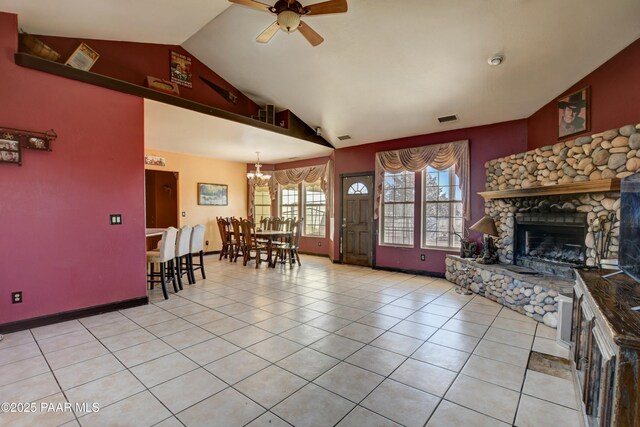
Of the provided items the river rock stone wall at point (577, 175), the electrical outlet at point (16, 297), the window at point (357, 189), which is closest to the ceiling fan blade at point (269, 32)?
the river rock stone wall at point (577, 175)

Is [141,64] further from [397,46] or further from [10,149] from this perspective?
[397,46]

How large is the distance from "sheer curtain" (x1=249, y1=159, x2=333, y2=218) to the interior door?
598 mm

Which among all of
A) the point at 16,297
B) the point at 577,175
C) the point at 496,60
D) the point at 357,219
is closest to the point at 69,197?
the point at 16,297

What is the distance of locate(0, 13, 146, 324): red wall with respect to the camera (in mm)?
2928

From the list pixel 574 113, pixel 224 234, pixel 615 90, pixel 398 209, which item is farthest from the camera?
pixel 224 234

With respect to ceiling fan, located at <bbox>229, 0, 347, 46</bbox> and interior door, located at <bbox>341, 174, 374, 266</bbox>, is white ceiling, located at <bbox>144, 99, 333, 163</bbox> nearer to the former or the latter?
interior door, located at <bbox>341, 174, 374, 266</bbox>

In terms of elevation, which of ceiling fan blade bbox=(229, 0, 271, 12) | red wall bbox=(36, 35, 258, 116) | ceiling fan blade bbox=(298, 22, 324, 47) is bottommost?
ceiling fan blade bbox=(298, 22, 324, 47)

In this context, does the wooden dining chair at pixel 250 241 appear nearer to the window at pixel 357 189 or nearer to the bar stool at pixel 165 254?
the bar stool at pixel 165 254

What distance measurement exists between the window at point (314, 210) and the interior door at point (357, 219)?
1.25m

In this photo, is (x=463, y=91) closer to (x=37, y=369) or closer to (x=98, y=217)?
(x=98, y=217)

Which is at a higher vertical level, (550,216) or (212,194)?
(212,194)

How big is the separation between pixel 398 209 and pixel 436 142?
1459 mm

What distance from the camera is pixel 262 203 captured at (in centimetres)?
910

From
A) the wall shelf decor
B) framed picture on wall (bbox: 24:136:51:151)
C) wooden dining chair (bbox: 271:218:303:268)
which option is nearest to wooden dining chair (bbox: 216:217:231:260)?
wooden dining chair (bbox: 271:218:303:268)
